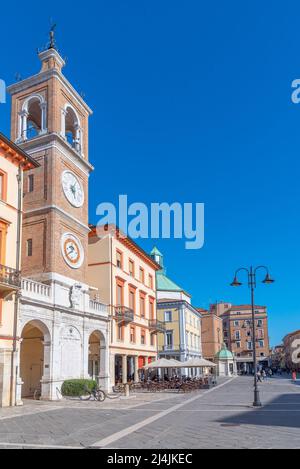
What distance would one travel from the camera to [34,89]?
32.2 m

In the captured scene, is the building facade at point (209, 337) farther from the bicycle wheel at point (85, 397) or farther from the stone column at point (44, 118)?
the stone column at point (44, 118)

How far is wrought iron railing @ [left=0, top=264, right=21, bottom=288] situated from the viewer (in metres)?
21.5

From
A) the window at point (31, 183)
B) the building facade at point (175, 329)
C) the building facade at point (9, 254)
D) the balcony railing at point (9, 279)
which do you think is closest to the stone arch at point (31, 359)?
the building facade at point (9, 254)

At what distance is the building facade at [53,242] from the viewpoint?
26766mm

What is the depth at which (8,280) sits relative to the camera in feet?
71.2

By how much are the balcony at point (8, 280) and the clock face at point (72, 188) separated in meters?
9.80

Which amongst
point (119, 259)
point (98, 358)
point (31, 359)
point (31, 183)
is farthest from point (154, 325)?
point (31, 183)

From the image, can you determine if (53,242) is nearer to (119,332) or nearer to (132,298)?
(119,332)

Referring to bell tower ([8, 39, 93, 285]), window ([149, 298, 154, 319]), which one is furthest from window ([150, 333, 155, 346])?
bell tower ([8, 39, 93, 285])

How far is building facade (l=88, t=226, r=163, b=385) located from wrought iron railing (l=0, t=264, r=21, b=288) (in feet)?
50.9

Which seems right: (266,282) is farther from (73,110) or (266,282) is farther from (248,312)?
(248,312)

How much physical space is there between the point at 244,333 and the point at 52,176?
98.5 meters

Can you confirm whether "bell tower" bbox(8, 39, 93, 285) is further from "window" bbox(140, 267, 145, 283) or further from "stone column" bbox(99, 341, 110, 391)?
"window" bbox(140, 267, 145, 283)

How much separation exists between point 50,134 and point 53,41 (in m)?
7.90
